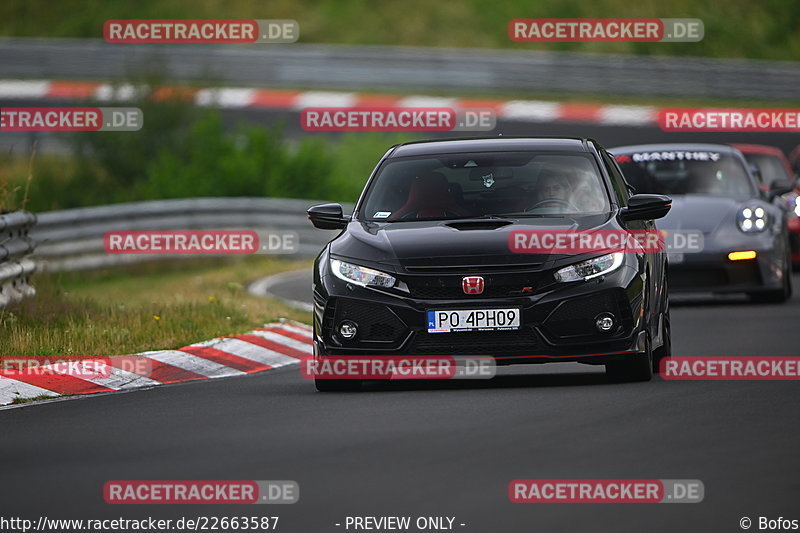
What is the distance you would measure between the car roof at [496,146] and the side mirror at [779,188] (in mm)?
6594

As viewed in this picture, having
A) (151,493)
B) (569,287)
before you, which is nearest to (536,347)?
(569,287)

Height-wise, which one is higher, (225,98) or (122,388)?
(225,98)

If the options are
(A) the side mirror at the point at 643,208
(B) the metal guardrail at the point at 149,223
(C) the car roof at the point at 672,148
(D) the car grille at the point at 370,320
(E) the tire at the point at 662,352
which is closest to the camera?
(D) the car grille at the point at 370,320

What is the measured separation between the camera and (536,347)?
10.4 m

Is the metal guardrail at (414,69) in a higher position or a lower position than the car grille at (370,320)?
higher

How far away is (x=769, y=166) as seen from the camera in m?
22.6

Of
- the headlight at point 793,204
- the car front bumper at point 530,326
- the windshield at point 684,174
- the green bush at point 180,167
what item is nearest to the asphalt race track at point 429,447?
the car front bumper at point 530,326

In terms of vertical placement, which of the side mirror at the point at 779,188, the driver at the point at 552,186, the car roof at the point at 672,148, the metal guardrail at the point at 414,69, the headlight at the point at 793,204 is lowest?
the driver at the point at 552,186

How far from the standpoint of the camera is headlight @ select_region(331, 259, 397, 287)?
1049 cm

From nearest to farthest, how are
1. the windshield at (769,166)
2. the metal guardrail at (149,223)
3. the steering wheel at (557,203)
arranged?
the steering wheel at (557,203) → the windshield at (769,166) → the metal guardrail at (149,223)

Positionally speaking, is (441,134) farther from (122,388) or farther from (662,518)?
(662,518)

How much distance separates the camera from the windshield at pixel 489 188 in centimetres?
1129

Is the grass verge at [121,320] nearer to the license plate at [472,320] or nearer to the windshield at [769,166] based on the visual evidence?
the license plate at [472,320]

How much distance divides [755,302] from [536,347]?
8037mm
